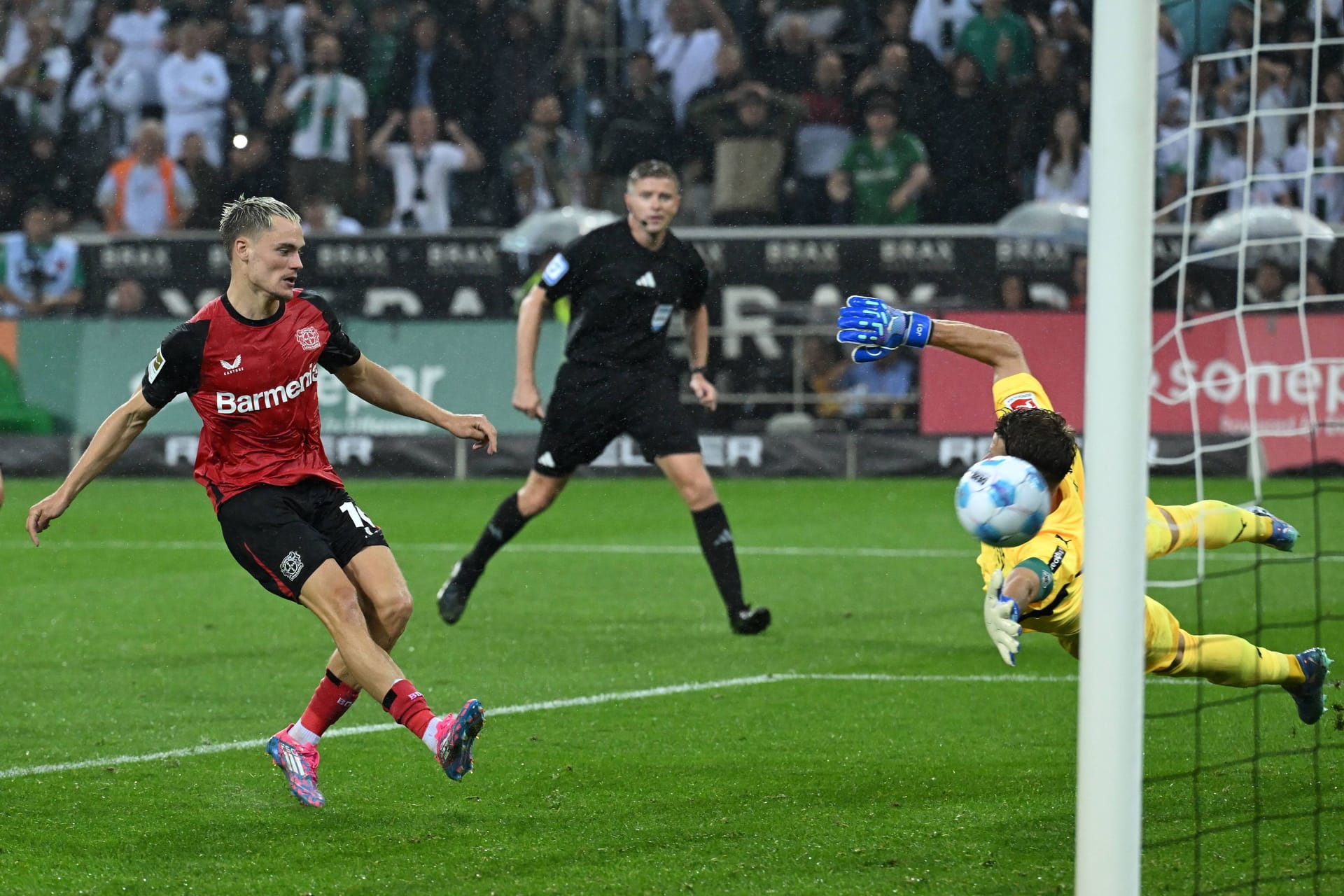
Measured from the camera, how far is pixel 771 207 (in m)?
16.9

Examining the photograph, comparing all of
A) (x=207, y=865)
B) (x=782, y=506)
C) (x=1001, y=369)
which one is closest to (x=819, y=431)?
(x=782, y=506)

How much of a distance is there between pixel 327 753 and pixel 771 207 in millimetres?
11861

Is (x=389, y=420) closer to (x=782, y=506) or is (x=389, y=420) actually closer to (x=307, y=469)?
(x=782, y=506)

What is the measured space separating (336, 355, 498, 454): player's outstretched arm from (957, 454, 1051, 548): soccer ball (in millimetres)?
1724

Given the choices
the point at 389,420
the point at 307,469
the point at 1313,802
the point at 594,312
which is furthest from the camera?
the point at 389,420

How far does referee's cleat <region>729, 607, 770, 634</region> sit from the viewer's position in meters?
8.20

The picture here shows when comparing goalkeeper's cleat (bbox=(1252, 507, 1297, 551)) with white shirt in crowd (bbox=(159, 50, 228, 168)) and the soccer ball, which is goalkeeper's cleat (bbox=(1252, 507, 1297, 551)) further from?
white shirt in crowd (bbox=(159, 50, 228, 168))

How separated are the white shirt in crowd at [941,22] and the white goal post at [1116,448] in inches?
578

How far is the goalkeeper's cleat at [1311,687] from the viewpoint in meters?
5.35

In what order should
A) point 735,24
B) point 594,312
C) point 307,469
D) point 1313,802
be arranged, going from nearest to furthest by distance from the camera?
point 1313,802
point 307,469
point 594,312
point 735,24

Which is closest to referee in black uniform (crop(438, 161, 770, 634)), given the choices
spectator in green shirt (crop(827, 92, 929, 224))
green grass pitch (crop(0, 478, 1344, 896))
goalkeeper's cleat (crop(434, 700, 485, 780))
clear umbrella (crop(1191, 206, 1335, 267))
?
green grass pitch (crop(0, 478, 1344, 896))

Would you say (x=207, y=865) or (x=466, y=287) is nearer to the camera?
A: (x=207, y=865)

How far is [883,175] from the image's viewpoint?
16.9 metres

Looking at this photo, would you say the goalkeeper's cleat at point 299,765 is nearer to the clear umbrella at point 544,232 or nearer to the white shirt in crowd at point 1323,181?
the clear umbrella at point 544,232
